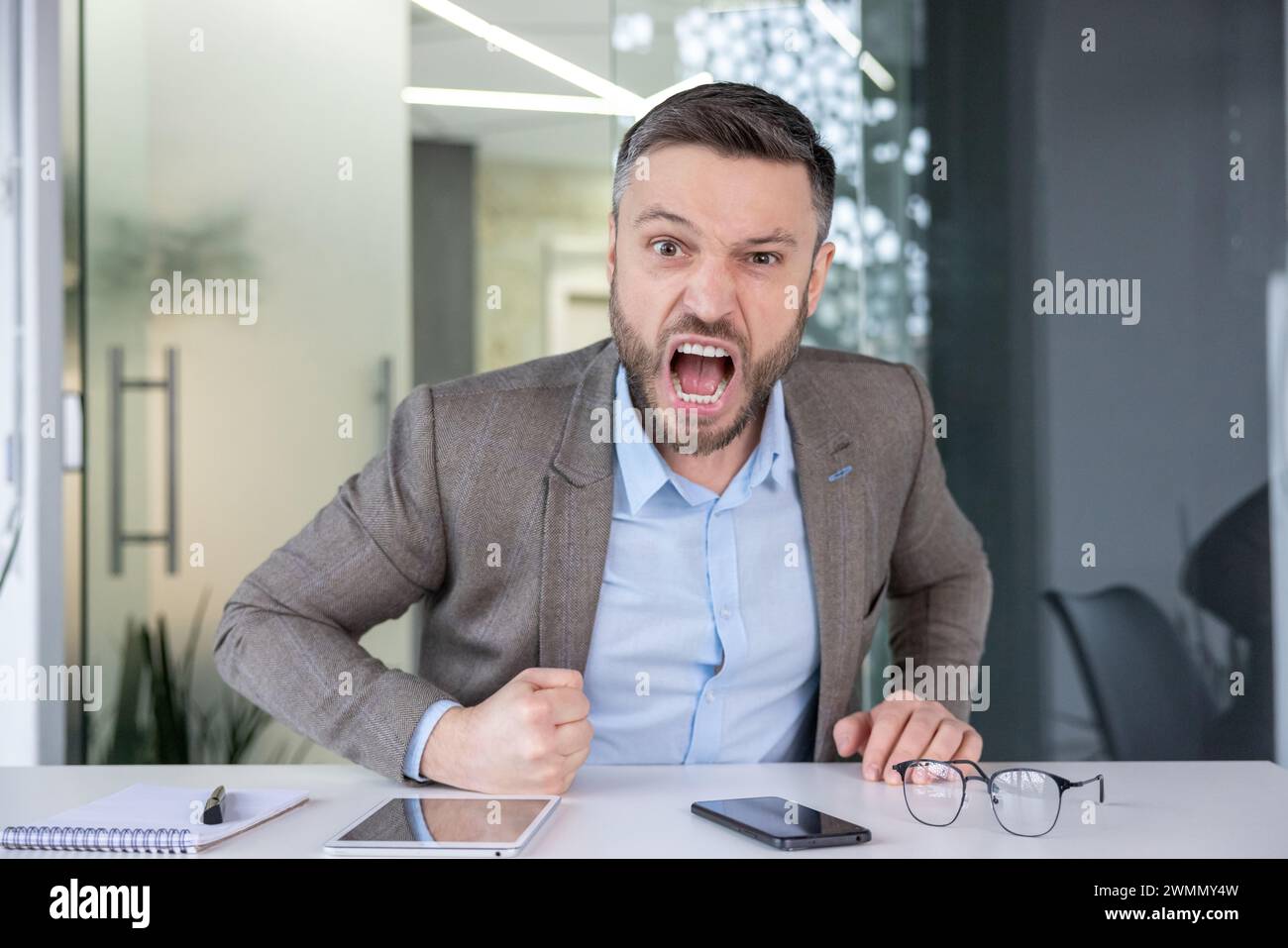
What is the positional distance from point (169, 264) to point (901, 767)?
9.56 feet

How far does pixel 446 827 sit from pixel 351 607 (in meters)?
0.61

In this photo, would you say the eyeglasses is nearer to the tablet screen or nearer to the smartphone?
the smartphone

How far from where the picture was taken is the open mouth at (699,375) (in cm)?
174

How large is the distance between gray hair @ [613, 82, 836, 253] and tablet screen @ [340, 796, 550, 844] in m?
0.99

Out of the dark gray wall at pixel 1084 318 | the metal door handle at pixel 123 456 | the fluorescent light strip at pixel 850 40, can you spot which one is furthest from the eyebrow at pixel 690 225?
the metal door handle at pixel 123 456

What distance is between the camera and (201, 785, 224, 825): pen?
1.10m

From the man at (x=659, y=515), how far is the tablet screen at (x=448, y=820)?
1.49 feet

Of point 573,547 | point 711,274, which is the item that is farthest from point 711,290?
point 573,547

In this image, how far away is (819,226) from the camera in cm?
183

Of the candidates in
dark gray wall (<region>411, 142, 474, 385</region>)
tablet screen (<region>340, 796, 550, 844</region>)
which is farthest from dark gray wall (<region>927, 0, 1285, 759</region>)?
tablet screen (<region>340, 796, 550, 844</region>)

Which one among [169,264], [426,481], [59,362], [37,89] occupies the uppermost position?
[37,89]

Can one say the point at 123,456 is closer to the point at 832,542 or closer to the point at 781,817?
the point at 832,542
